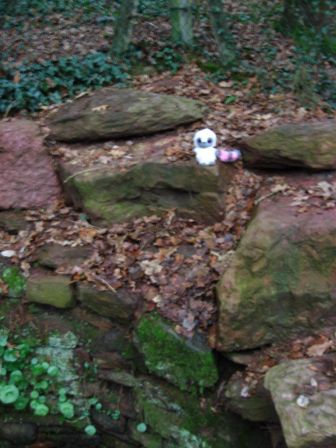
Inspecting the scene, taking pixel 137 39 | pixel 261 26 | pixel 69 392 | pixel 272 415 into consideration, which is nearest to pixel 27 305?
pixel 69 392

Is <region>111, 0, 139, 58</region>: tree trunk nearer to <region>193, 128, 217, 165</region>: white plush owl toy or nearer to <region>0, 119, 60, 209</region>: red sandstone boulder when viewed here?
<region>0, 119, 60, 209</region>: red sandstone boulder

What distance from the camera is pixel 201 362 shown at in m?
3.88

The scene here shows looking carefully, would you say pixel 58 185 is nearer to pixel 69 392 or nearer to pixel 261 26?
pixel 69 392

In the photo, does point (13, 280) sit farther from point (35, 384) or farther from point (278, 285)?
point (278, 285)

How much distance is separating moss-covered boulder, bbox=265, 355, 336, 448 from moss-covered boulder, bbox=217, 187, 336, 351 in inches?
14.8

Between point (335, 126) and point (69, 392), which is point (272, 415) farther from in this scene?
point (335, 126)

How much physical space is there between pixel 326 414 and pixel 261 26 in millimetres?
5556

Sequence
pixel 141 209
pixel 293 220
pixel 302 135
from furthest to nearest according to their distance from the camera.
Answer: pixel 141 209 < pixel 302 135 < pixel 293 220

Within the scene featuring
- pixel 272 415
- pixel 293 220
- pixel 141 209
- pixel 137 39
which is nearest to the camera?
pixel 272 415

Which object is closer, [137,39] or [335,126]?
[335,126]

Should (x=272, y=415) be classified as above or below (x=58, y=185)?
below

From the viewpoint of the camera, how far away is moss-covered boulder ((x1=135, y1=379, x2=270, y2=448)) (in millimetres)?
3912

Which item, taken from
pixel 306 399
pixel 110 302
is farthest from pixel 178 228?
pixel 306 399

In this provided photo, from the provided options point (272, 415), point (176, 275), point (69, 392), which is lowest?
point (69, 392)
